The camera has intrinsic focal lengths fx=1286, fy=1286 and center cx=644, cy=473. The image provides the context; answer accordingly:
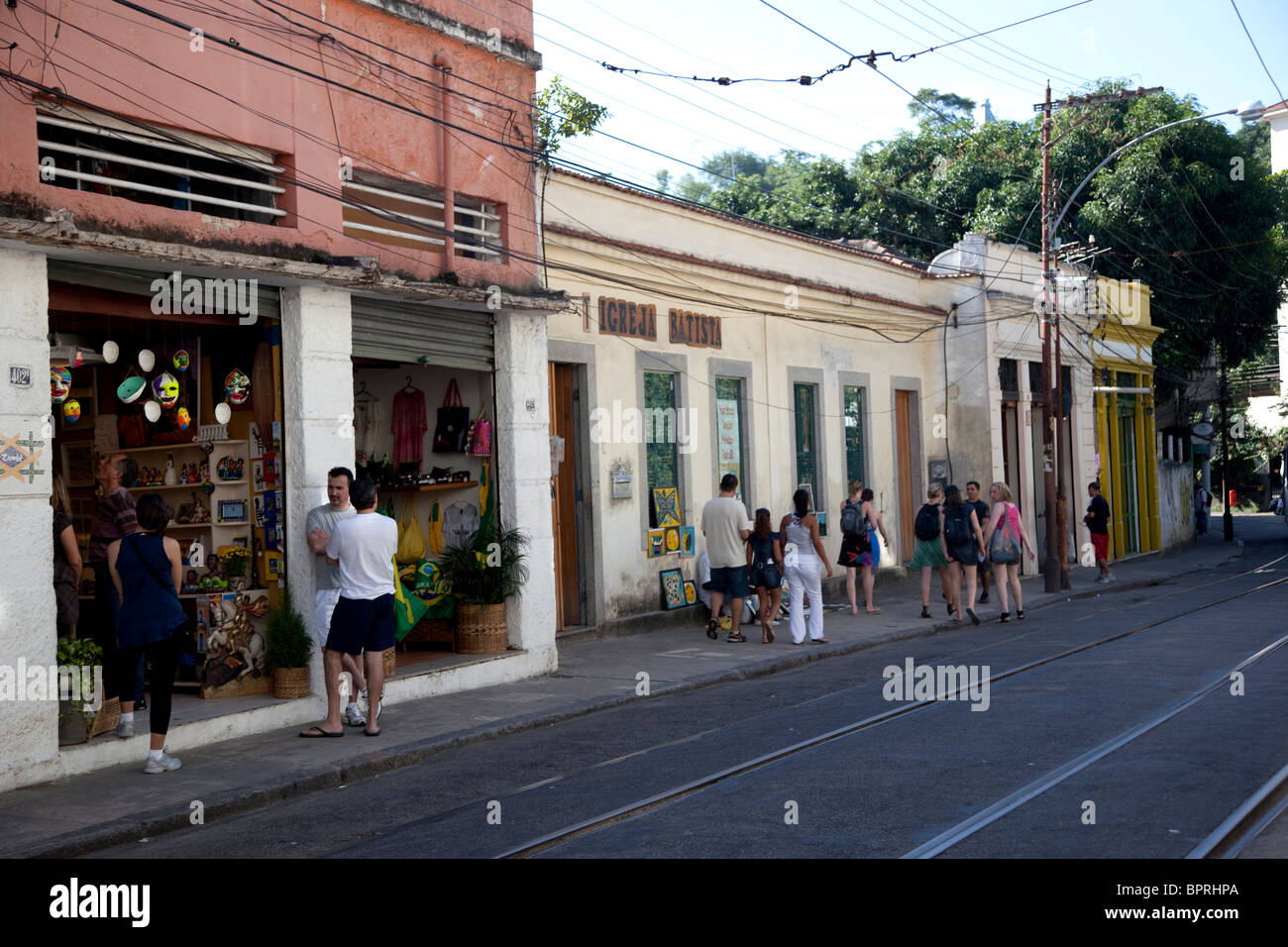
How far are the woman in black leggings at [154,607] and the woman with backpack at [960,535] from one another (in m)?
11.3

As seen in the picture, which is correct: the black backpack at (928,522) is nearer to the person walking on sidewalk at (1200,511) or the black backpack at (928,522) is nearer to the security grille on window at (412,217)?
the security grille on window at (412,217)

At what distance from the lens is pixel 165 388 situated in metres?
11.1

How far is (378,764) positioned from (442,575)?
4.24 meters

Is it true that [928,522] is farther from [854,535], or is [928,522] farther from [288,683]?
[288,683]

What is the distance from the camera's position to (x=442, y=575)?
13.5 m

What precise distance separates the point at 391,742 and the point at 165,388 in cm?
375

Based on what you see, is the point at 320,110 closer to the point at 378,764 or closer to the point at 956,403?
the point at 378,764

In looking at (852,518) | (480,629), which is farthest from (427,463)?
(852,518)

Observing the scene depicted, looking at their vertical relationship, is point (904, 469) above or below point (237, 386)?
below

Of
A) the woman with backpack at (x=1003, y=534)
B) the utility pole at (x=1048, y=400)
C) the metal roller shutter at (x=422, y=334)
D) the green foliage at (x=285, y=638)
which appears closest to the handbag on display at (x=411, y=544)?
the metal roller shutter at (x=422, y=334)

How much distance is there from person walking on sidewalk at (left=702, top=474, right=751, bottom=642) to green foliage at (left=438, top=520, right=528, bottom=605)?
3190 millimetres
